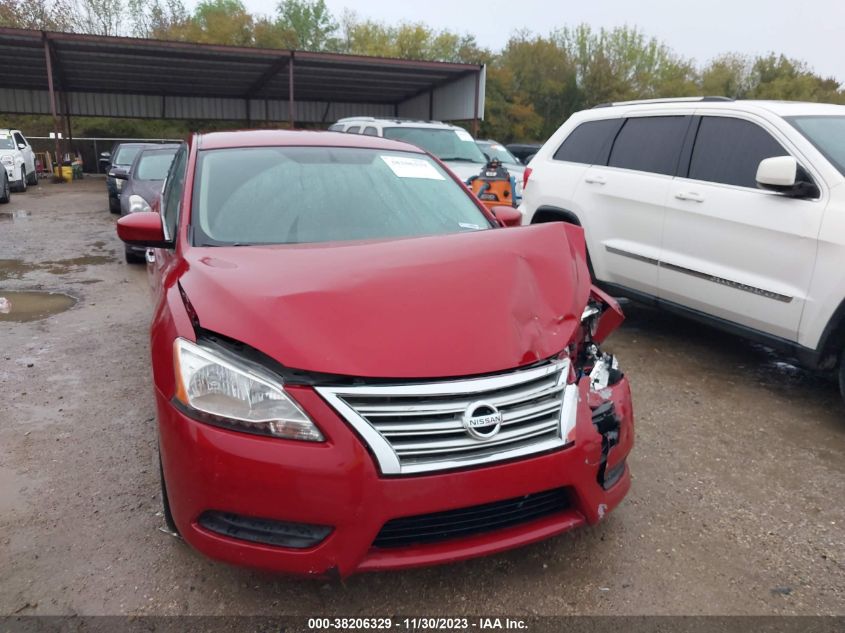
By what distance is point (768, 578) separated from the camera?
2.45m

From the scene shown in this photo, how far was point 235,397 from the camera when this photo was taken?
2.02 meters

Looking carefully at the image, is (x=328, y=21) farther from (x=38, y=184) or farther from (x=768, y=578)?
(x=768, y=578)

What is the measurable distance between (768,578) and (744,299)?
2150mm

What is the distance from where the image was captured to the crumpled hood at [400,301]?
202 centimetres

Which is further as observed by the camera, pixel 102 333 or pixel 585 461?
pixel 102 333

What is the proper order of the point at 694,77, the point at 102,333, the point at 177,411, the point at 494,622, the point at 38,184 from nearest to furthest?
1. the point at 177,411
2. the point at 494,622
3. the point at 102,333
4. the point at 38,184
5. the point at 694,77

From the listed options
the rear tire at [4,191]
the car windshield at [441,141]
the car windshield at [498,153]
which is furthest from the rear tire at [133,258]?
the rear tire at [4,191]

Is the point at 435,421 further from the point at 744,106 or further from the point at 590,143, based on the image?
the point at 590,143

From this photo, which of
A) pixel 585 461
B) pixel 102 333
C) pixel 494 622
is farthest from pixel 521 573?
pixel 102 333

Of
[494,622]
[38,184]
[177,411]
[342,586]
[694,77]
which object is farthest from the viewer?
[694,77]

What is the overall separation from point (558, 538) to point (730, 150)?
126 inches

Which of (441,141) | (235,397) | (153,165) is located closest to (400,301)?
(235,397)

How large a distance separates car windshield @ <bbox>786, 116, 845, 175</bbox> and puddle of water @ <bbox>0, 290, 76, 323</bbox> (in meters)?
6.25

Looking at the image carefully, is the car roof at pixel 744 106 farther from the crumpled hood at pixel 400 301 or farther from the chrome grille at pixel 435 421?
the chrome grille at pixel 435 421
